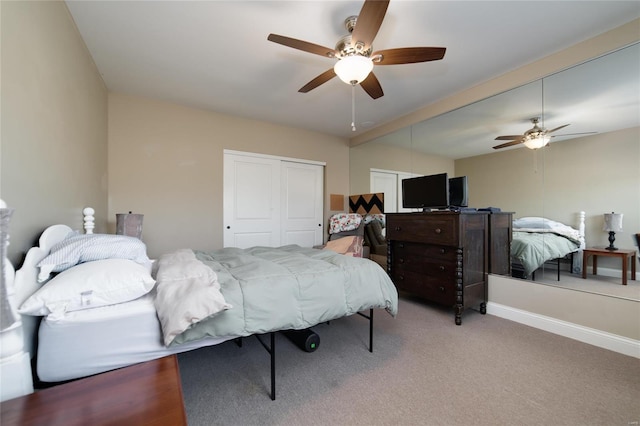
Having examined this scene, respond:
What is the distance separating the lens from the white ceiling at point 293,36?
188 cm

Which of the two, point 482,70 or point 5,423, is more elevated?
point 482,70

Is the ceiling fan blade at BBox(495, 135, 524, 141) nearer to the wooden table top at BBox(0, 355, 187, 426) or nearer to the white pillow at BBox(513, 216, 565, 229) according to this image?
the white pillow at BBox(513, 216, 565, 229)

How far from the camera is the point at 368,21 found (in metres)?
1.63

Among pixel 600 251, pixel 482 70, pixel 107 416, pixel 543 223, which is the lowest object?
pixel 107 416

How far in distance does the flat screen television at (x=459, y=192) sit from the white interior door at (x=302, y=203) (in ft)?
7.80

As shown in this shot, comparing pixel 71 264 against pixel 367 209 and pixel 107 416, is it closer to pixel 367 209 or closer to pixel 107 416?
pixel 107 416

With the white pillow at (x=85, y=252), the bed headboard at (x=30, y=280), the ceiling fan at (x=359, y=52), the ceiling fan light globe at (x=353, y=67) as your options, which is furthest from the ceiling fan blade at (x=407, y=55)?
the bed headboard at (x=30, y=280)

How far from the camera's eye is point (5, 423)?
29.0 inches

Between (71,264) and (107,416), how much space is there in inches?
37.2

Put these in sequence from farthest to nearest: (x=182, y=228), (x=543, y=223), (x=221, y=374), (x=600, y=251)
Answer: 1. (x=182, y=228)
2. (x=543, y=223)
3. (x=600, y=251)
4. (x=221, y=374)

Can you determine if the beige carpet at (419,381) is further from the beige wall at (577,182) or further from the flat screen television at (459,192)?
the flat screen television at (459,192)

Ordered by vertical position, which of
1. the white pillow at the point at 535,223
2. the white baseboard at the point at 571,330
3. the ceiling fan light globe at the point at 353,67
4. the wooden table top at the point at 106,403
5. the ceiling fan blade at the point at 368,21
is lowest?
the white baseboard at the point at 571,330

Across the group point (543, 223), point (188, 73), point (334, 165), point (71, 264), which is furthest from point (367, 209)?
point (71, 264)

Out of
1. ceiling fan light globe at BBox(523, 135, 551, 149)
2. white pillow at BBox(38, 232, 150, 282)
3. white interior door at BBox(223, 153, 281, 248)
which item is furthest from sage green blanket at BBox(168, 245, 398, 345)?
ceiling fan light globe at BBox(523, 135, 551, 149)
